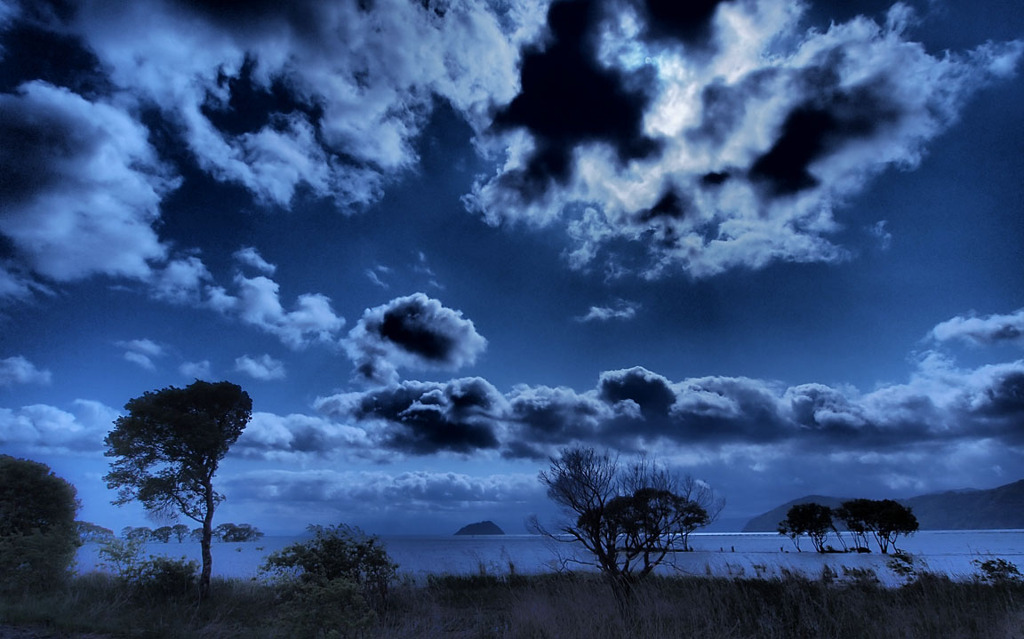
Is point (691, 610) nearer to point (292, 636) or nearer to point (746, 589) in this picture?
point (746, 589)

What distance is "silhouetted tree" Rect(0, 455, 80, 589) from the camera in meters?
16.3

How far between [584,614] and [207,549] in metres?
16.1

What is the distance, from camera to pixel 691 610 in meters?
10.4

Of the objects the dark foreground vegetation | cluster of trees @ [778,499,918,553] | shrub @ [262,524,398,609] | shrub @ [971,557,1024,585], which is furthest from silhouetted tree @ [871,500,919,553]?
shrub @ [262,524,398,609]

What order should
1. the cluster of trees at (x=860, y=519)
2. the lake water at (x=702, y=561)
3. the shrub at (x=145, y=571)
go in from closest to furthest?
the shrub at (x=145, y=571), the lake water at (x=702, y=561), the cluster of trees at (x=860, y=519)

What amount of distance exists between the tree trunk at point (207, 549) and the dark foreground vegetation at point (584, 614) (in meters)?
0.43

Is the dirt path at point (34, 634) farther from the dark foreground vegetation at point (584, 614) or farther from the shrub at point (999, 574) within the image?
the shrub at point (999, 574)

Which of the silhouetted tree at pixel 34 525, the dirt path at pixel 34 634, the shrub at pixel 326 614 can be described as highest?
the silhouetted tree at pixel 34 525

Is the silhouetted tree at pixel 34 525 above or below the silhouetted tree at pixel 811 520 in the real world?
above

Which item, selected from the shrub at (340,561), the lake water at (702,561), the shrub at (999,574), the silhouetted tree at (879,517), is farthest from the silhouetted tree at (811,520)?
the shrub at (340,561)

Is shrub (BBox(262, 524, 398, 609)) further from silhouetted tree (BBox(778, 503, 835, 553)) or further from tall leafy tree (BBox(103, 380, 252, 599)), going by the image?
silhouetted tree (BBox(778, 503, 835, 553))

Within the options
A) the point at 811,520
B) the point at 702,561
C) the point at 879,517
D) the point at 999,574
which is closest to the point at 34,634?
the point at 999,574

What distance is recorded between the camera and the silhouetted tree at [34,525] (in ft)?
53.5

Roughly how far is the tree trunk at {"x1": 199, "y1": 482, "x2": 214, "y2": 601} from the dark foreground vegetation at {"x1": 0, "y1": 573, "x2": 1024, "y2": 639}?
0.43 metres
